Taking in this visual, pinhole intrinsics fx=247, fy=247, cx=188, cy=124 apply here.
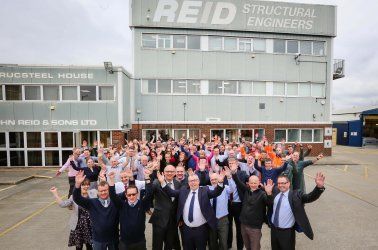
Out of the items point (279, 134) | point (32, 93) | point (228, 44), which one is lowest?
point (279, 134)

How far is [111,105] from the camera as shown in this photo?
1452cm

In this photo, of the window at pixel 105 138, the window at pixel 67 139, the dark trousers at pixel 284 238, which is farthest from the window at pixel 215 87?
the dark trousers at pixel 284 238

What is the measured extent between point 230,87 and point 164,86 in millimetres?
4788

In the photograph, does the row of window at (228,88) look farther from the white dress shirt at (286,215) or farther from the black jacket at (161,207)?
the white dress shirt at (286,215)

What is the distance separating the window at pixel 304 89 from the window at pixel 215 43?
6.98 metres

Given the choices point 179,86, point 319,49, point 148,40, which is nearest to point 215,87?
point 179,86

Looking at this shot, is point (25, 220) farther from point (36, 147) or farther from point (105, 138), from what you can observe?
point (36, 147)

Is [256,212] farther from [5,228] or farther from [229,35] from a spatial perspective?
[229,35]

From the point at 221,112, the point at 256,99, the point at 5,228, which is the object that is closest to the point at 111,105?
the point at 221,112

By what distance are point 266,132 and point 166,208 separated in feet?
49.9

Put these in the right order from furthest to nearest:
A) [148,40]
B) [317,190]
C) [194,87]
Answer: [194,87] → [148,40] → [317,190]

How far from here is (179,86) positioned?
17.5m

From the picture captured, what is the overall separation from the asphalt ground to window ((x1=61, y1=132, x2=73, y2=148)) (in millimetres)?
2148

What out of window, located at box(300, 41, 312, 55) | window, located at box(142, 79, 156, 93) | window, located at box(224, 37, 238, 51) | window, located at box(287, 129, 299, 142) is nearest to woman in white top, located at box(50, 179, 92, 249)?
window, located at box(142, 79, 156, 93)
